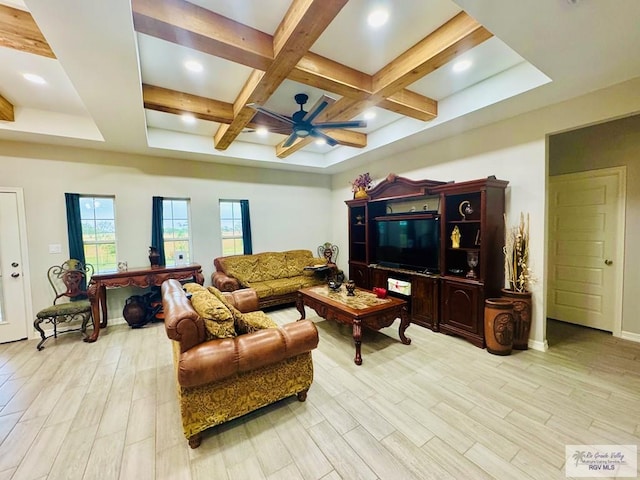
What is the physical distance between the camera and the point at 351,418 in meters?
2.06

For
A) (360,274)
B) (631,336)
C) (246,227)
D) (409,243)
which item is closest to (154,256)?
(246,227)

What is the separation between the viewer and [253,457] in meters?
1.74

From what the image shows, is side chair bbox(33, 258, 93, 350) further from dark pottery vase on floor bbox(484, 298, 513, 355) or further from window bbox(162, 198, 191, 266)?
dark pottery vase on floor bbox(484, 298, 513, 355)

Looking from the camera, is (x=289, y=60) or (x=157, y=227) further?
(x=157, y=227)

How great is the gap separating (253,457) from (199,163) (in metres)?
4.70

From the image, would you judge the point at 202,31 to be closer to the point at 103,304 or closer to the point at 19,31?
the point at 19,31

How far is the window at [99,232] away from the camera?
4215 mm

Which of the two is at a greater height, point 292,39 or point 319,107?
point 292,39

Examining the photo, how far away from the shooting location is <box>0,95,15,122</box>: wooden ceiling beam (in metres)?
3.07

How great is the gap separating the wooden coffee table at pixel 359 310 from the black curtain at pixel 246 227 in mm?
2182

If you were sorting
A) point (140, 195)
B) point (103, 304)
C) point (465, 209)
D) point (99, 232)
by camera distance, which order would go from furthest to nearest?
point (140, 195) → point (99, 232) → point (103, 304) → point (465, 209)

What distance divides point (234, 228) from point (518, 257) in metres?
4.77

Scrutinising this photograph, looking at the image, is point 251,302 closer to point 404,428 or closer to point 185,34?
point 404,428

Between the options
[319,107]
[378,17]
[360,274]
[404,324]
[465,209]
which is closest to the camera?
[378,17]
